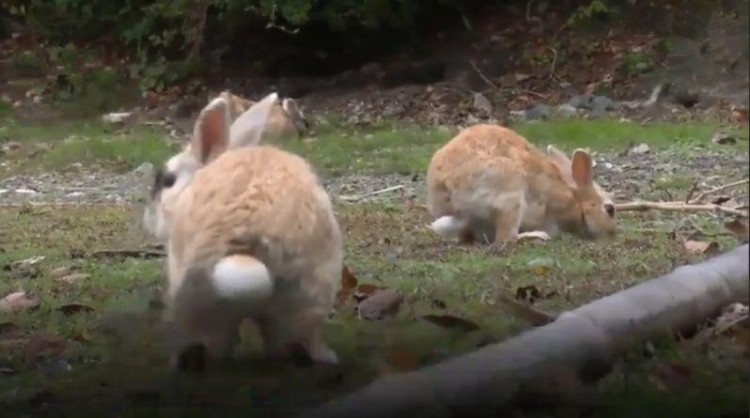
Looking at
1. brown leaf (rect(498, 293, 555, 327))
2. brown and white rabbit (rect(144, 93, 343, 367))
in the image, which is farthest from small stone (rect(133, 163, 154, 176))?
brown leaf (rect(498, 293, 555, 327))

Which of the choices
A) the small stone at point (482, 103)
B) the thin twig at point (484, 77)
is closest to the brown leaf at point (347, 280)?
the small stone at point (482, 103)

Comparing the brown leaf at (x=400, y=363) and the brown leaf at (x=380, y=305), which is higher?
the brown leaf at (x=400, y=363)

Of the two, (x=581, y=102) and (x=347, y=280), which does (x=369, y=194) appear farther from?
(x=581, y=102)

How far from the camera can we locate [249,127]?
3.86 m

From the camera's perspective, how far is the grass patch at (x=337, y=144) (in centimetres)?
557

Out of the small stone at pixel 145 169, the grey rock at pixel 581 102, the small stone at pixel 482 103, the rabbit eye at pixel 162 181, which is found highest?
the rabbit eye at pixel 162 181

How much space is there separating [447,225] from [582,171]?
90 cm

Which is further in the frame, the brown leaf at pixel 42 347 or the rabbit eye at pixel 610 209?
the rabbit eye at pixel 610 209

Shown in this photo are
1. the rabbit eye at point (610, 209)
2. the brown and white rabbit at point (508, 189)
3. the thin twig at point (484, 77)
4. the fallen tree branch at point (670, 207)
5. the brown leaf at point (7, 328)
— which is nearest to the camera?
the brown leaf at point (7, 328)

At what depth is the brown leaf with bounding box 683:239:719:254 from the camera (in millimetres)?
2590

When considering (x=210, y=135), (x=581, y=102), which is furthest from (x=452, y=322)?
(x=581, y=102)

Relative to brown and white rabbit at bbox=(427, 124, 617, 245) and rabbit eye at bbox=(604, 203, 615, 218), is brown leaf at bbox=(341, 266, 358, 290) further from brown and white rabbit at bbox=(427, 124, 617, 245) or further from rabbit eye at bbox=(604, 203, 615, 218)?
rabbit eye at bbox=(604, 203, 615, 218)

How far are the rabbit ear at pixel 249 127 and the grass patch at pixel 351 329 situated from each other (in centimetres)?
29

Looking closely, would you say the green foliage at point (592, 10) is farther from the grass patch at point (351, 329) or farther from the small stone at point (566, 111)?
the small stone at point (566, 111)
